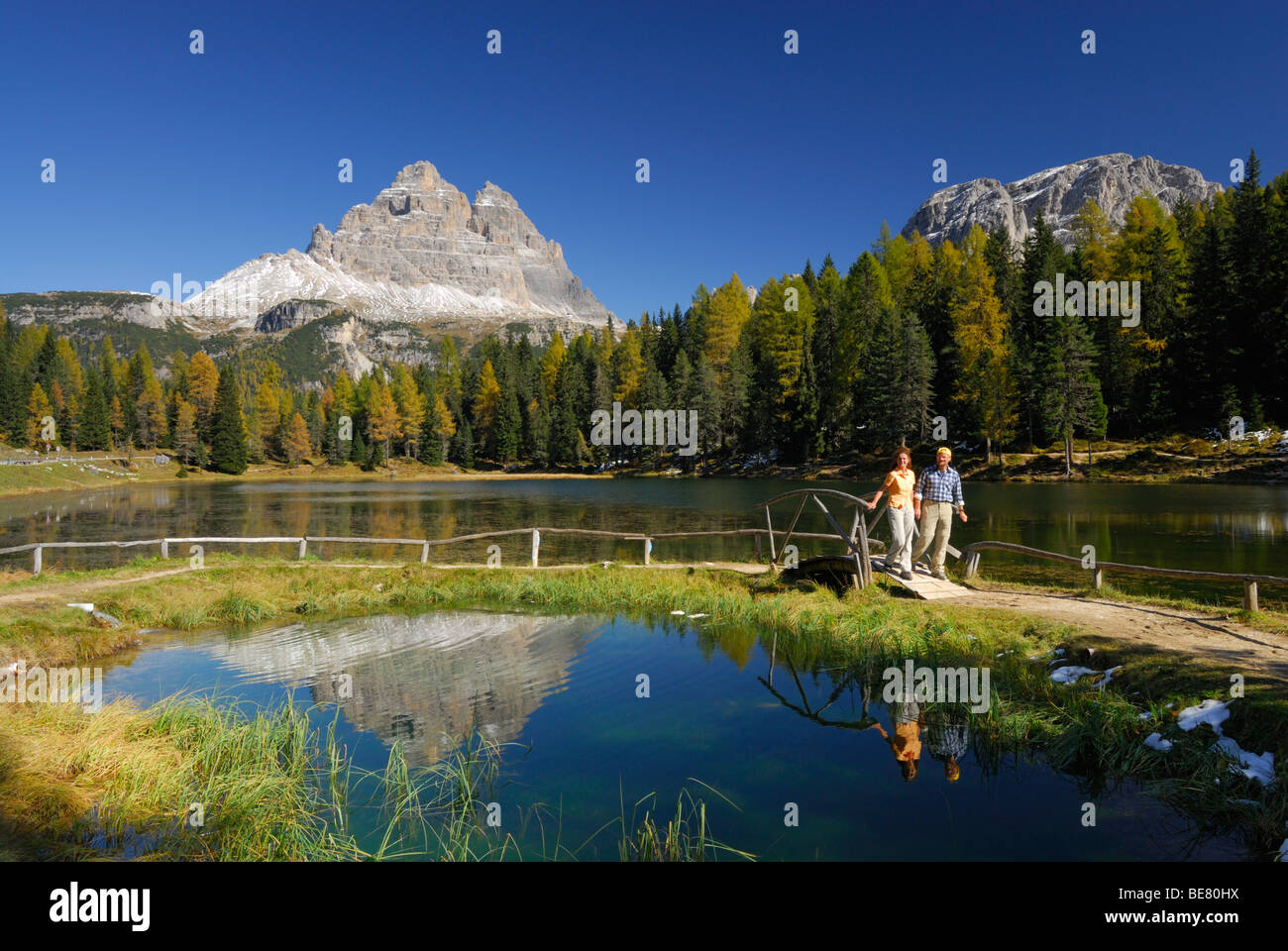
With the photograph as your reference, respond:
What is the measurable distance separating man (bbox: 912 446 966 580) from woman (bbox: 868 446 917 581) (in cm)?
31

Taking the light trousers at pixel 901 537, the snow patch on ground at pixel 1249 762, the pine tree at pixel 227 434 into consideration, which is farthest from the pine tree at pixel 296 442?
the snow patch on ground at pixel 1249 762

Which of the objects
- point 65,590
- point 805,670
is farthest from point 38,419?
point 805,670

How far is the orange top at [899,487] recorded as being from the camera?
13.2 meters

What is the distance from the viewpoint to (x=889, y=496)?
13422 millimetres

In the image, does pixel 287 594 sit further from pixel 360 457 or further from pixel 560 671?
pixel 360 457

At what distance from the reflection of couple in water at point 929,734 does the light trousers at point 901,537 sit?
15.0 ft

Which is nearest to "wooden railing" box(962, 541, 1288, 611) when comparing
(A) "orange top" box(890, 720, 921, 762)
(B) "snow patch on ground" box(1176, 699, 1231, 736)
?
(B) "snow patch on ground" box(1176, 699, 1231, 736)

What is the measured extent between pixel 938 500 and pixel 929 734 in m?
6.28

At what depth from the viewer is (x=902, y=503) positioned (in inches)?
527

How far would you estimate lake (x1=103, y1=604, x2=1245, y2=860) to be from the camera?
6.30 meters

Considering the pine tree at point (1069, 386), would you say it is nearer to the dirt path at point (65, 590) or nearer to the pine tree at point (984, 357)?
the pine tree at point (984, 357)

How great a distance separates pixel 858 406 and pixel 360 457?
7178 cm
